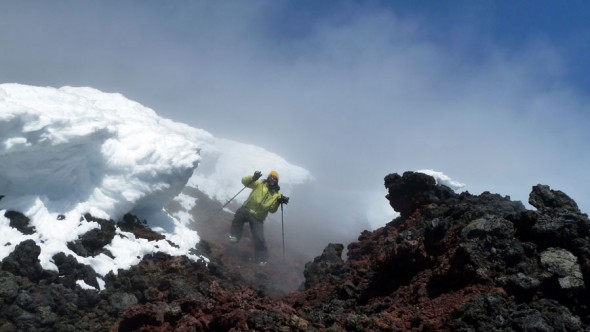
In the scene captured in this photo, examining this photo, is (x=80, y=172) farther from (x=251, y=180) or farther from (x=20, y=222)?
(x=251, y=180)

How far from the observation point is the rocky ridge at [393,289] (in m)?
5.53

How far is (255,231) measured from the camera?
15539 millimetres

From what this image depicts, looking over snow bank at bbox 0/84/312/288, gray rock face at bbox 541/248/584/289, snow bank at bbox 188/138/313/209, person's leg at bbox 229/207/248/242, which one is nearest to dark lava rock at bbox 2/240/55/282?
snow bank at bbox 0/84/312/288

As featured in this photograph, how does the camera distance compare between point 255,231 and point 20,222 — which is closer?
point 20,222

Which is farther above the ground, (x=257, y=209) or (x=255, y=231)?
(x=257, y=209)

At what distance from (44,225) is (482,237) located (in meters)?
9.11

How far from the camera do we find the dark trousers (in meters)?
15.4

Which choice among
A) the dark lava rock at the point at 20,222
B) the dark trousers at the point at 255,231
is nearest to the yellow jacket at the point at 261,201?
the dark trousers at the point at 255,231

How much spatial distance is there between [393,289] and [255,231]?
8475mm

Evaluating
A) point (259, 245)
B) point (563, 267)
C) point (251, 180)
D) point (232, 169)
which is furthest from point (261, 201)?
point (232, 169)

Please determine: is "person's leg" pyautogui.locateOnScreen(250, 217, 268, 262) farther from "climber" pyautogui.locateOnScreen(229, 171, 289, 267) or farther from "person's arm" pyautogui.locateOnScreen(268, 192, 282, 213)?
"person's arm" pyautogui.locateOnScreen(268, 192, 282, 213)

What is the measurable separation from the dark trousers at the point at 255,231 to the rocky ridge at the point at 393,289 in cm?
463

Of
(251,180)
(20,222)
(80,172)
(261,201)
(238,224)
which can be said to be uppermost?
(251,180)

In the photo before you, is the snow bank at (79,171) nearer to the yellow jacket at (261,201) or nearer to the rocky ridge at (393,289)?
the rocky ridge at (393,289)
